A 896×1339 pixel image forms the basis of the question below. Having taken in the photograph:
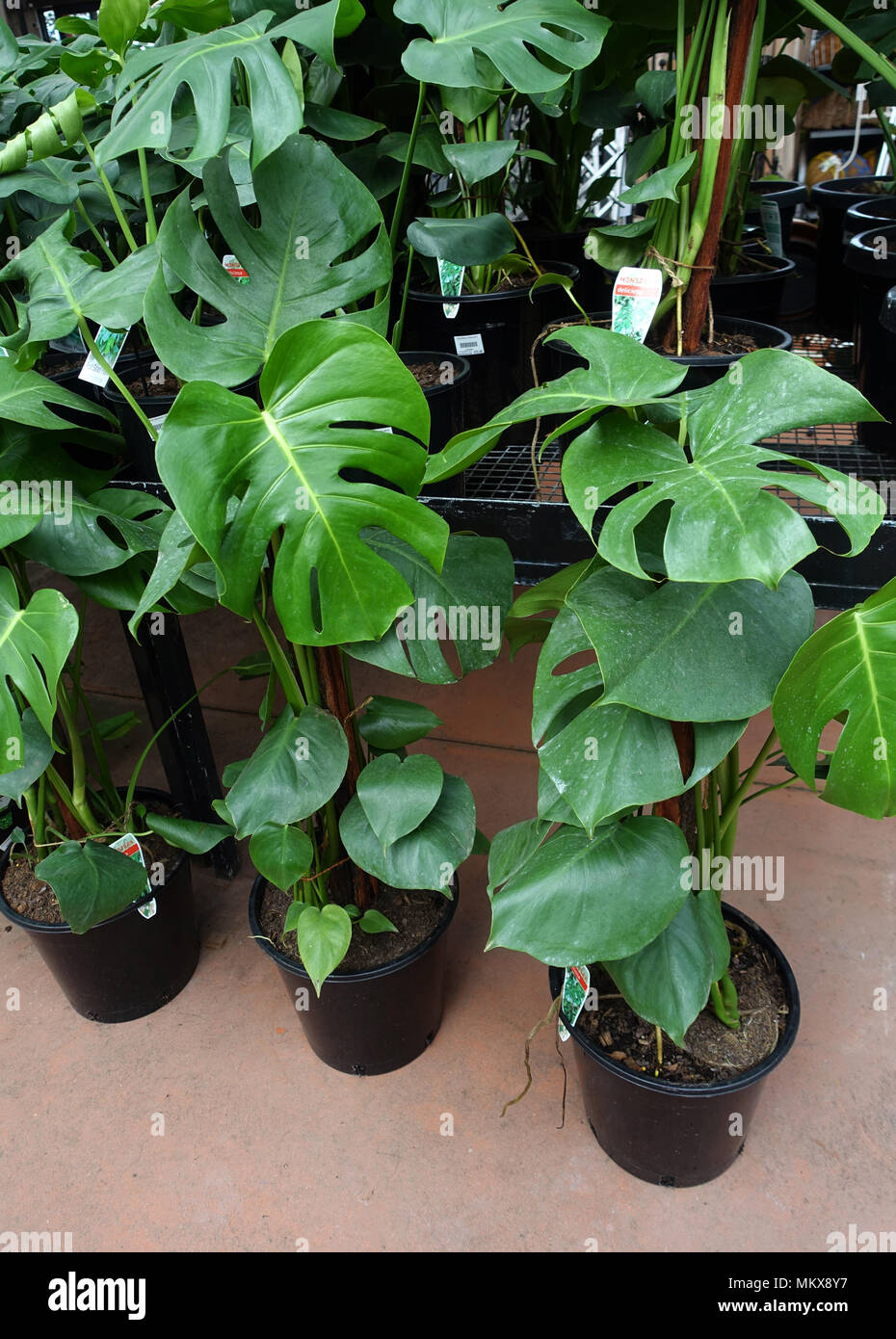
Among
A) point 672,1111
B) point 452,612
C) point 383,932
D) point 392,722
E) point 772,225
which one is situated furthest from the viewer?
point 772,225

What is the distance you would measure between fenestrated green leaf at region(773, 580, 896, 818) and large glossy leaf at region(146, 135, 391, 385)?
60 centimetres

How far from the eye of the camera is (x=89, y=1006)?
1535 millimetres

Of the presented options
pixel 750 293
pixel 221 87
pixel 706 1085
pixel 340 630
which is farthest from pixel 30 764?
pixel 750 293

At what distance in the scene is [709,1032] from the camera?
1.16 m

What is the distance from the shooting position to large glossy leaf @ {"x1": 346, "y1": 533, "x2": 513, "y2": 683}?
1.03 m

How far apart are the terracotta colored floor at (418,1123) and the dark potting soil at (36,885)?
0.24 metres

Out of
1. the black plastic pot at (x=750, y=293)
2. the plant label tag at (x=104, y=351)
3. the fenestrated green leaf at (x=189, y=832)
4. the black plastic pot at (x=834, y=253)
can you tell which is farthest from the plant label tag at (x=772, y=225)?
the fenestrated green leaf at (x=189, y=832)

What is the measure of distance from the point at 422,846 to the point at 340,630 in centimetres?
38

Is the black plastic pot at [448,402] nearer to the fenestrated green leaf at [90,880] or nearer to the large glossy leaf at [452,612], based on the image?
the large glossy leaf at [452,612]

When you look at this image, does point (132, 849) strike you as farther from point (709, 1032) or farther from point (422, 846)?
point (709, 1032)

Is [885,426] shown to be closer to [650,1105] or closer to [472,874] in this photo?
[650,1105]

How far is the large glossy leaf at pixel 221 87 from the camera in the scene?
0.87m

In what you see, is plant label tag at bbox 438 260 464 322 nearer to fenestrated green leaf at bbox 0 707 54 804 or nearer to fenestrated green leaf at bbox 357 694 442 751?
fenestrated green leaf at bbox 357 694 442 751
